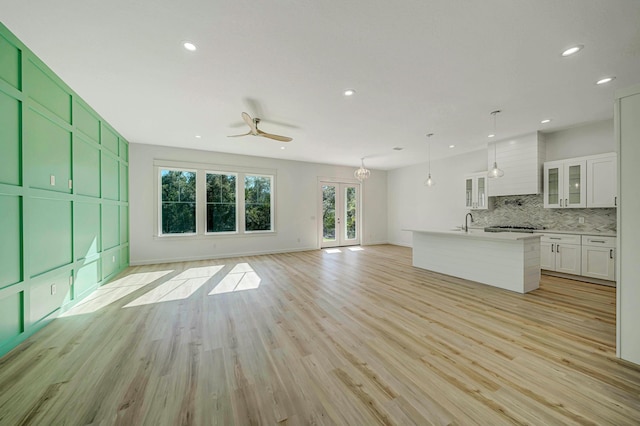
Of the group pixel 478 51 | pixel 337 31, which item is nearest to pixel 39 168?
pixel 337 31

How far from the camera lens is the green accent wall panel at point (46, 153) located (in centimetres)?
250

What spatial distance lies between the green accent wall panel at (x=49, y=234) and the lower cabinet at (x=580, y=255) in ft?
26.5

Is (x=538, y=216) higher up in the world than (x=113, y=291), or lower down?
higher up

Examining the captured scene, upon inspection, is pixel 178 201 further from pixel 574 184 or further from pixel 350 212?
pixel 574 184

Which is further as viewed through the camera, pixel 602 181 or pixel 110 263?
pixel 110 263

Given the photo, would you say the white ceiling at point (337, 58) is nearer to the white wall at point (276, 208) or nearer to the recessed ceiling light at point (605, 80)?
the recessed ceiling light at point (605, 80)

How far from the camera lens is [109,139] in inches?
181

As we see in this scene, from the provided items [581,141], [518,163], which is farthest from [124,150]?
[581,141]

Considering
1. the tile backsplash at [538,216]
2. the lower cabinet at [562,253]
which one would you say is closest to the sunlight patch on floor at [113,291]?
the lower cabinet at [562,253]

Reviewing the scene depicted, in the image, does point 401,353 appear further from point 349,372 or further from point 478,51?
point 478,51

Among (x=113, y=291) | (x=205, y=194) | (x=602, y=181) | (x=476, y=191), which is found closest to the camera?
(x=113, y=291)

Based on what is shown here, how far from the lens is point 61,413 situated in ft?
4.94

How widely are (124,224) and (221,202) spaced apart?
2241mm

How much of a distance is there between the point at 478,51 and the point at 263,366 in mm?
3711
